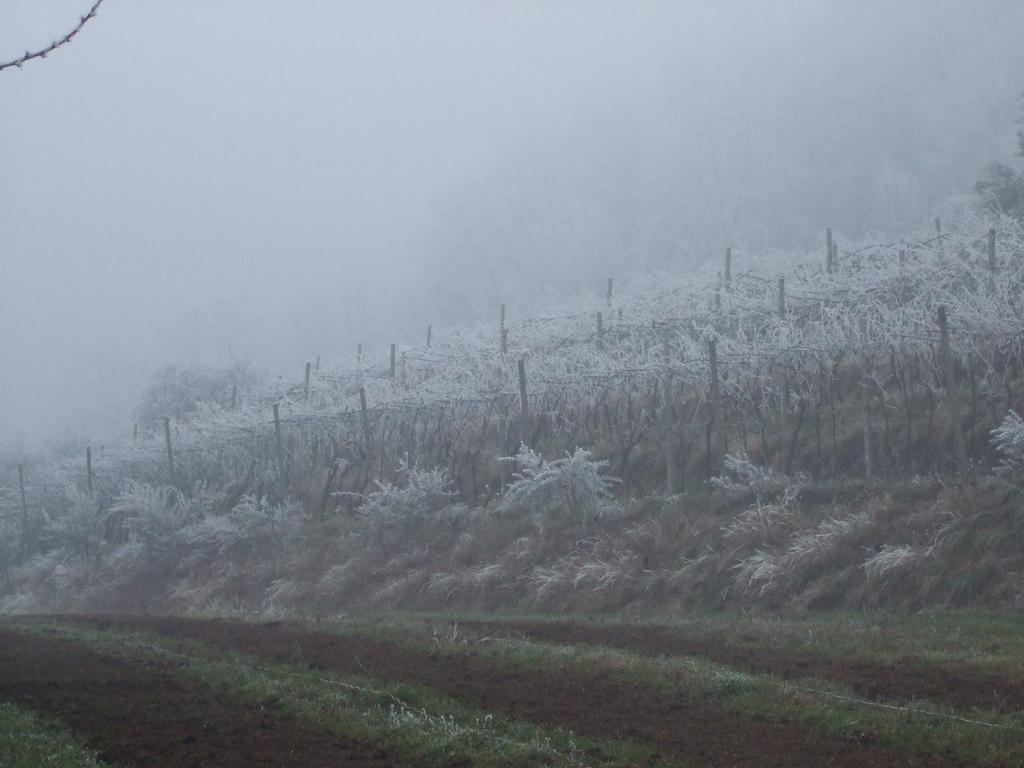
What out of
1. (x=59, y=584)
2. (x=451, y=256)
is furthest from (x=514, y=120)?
(x=59, y=584)

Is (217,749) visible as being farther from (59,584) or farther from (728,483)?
(59,584)

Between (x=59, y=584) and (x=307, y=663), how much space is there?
77.2 feet

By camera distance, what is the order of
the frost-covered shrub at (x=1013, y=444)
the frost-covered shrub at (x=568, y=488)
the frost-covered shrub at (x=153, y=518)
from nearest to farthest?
the frost-covered shrub at (x=1013, y=444) < the frost-covered shrub at (x=568, y=488) < the frost-covered shrub at (x=153, y=518)

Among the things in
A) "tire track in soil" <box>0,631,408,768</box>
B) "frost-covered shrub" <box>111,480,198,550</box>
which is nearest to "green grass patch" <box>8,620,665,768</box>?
"tire track in soil" <box>0,631,408,768</box>

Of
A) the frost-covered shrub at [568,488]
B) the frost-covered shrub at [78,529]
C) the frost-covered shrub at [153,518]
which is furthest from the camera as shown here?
the frost-covered shrub at [78,529]

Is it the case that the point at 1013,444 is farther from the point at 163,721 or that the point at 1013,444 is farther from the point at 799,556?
the point at 163,721

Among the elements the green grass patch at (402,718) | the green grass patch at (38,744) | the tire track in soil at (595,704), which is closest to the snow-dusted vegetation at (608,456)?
the tire track in soil at (595,704)

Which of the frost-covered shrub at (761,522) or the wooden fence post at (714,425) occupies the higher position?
the wooden fence post at (714,425)

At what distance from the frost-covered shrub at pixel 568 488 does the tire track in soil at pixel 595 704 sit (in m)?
8.03

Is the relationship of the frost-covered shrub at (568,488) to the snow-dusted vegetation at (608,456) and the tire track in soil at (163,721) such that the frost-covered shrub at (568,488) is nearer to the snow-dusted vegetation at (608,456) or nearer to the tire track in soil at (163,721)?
the snow-dusted vegetation at (608,456)

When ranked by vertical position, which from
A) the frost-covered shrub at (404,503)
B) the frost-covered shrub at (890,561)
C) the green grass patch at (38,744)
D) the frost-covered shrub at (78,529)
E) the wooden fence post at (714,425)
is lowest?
the frost-covered shrub at (78,529)

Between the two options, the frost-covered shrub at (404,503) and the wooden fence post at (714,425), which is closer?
the wooden fence post at (714,425)

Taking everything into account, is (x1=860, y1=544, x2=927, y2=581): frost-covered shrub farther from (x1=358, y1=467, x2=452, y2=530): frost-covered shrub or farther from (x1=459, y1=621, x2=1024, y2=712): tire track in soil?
(x1=358, y1=467, x2=452, y2=530): frost-covered shrub

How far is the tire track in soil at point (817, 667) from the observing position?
968 centimetres
